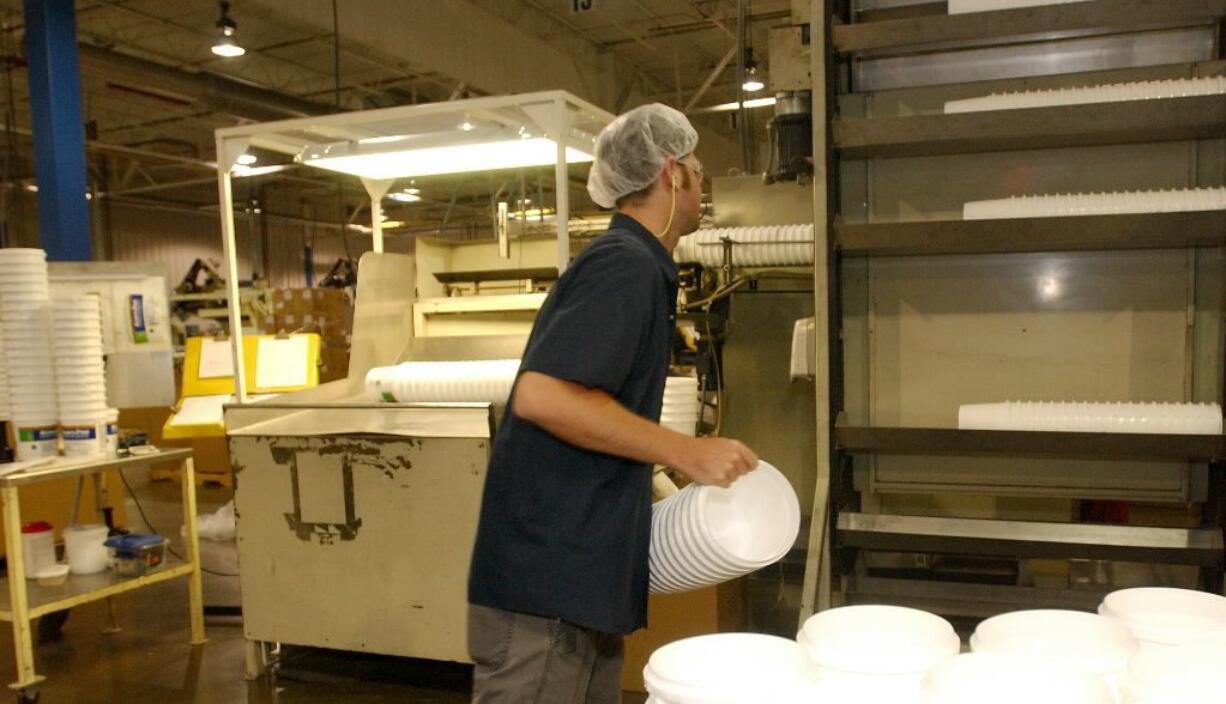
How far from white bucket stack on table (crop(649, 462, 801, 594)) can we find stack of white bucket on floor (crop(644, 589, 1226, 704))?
0.15 metres

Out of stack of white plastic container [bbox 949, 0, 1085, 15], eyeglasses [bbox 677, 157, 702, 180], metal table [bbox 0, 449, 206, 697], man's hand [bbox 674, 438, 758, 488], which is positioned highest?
stack of white plastic container [bbox 949, 0, 1085, 15]

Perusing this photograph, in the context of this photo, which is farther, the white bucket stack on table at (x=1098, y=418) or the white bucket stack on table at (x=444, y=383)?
the white bucket stack on table at (x=444, y=383)

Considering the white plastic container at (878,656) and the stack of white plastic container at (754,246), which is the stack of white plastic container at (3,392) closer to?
the stack of white plastic container at (754,246)

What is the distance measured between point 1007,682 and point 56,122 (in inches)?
188

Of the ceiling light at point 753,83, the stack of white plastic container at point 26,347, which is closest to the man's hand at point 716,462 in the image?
the stack of white plastic container at point 26,347

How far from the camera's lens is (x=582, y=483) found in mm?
1386

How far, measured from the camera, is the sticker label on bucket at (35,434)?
3010mm

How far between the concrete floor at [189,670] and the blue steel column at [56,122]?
6.20 ft

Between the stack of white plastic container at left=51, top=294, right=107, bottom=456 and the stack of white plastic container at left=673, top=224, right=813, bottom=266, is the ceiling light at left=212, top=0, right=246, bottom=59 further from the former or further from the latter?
the stack of white plastic container at left=673, top=224, right=813, bottom=266

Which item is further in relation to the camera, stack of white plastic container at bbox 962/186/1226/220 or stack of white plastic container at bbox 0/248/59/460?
stack of white plastic container at bbox 0/248/59/460

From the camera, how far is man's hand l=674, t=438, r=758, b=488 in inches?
52.2

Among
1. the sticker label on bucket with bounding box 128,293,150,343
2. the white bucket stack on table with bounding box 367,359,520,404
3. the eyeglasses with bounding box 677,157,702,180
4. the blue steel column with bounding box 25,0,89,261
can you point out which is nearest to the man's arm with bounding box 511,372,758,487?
the eyeglasses with bounding box 677,157,702,180

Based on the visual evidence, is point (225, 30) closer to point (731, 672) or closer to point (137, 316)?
point (137, 316)

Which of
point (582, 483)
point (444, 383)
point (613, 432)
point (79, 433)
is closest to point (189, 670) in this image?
point (79, 433)
